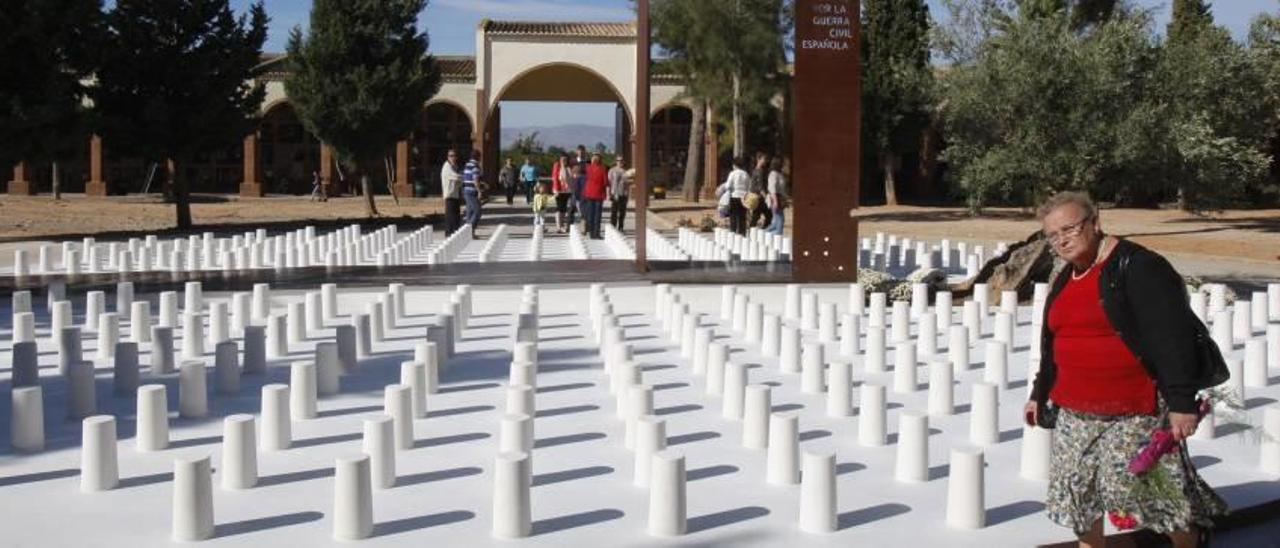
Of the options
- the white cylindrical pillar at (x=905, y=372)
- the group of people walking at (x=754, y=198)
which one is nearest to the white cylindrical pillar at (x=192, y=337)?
the white cylindrical pillar at (x=905, y=372)

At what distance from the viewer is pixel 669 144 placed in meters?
49.3

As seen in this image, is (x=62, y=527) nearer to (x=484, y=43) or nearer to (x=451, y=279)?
(x=451, y=279)

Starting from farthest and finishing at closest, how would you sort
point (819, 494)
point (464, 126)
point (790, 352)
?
point (464, 126)
point (790, 352)
point (819, 494)

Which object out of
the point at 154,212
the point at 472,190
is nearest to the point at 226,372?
the point at 472,190

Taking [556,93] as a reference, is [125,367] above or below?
below

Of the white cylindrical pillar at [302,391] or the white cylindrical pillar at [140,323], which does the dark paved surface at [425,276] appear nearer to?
the white cylindrical pillar at [140,323]

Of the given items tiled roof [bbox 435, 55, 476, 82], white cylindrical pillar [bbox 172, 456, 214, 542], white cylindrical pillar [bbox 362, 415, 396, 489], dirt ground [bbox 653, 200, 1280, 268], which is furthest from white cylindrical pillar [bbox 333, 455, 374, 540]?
tiled roof [bbox 435, 55, 476, 82]

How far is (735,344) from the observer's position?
927 cm

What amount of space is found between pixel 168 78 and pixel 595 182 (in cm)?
910

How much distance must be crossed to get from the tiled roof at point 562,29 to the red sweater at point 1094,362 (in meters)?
35.8

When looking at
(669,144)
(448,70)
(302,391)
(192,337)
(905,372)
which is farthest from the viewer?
(669,144)

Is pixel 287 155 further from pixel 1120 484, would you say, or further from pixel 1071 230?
pixel 1120 484

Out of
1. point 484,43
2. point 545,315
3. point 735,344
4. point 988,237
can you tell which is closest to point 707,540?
point 735,344

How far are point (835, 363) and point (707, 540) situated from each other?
2450 millimetres
